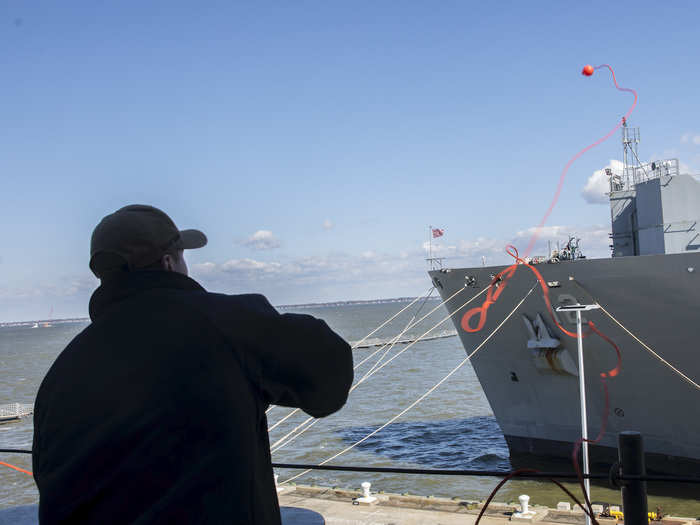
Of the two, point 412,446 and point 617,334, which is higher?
point 617,334

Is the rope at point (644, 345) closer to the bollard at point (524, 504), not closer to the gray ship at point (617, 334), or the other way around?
the gray ship at point (617, 334)

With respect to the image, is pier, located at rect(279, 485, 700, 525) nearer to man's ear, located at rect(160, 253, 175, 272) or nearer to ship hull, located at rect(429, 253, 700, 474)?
ship hull, located at rect(429, 253, 700, 474)

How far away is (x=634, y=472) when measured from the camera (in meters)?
2.49

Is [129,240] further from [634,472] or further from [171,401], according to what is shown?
[634,472]

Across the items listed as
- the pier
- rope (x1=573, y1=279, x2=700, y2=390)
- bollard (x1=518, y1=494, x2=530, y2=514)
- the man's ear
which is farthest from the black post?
rope (x1=573, y1=279, x2=700, y2=390)

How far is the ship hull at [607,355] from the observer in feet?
33.7

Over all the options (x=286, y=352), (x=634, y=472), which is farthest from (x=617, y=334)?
(x=286, y=352)

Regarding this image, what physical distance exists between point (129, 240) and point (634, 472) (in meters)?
2.08

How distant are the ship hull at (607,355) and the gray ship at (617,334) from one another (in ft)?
0.06

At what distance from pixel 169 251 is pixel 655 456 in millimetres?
11486

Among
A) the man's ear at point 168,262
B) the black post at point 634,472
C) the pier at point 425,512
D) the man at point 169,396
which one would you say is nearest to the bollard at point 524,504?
the pier at point 425,512

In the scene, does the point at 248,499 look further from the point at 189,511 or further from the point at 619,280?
the point at 619,280

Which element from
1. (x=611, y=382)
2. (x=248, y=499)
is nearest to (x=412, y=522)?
(x=611, y=382)

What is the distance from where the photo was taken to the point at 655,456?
36.0ft
